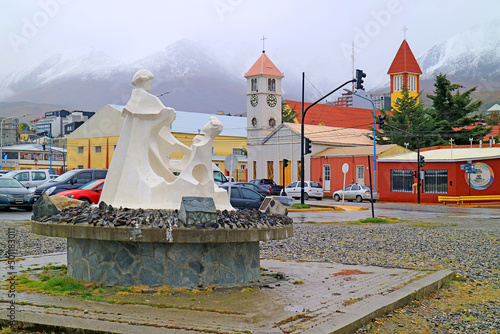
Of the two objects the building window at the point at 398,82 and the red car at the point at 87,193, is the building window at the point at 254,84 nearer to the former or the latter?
the building window at the point at 398,82

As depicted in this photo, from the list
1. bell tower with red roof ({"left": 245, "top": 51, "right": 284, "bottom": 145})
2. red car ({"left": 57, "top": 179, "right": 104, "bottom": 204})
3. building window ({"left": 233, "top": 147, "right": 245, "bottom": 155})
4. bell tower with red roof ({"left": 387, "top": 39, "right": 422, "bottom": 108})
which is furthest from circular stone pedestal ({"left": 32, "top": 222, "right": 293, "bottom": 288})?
bell tower with red roof ({"left": 387, "top": 39, "right": 422, "bottom": 108})

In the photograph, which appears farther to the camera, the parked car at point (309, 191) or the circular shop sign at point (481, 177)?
the parked car at point (309, 191)

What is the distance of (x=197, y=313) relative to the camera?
6414 mm

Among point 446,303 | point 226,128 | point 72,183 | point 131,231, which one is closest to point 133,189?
point 131,231

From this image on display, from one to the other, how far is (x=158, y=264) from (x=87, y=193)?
49.9 ft

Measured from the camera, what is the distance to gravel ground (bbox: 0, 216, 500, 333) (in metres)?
7.00

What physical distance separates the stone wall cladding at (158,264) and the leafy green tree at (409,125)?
4877cm

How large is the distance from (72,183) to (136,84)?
52.4 feet

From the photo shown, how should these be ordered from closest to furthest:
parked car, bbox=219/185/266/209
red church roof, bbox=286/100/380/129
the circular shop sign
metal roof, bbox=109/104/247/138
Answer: parked car, bbox=219/185/266/209 → the circular shop sign → metal roof, bbox=109/104/247/138 → red church roof, bbox=286/100/380/129

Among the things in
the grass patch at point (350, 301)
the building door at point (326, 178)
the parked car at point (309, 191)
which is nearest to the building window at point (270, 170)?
the building door at point (326, 178)

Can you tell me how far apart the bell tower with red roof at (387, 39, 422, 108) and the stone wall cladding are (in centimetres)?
6972

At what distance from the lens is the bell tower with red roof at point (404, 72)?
245ft

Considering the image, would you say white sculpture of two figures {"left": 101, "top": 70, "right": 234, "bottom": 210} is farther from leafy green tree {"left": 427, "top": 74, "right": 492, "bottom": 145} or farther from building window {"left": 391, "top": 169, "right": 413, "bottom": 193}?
leafy green tree {"left": 427, "top": 74, "right": 492, "bottom": 145}

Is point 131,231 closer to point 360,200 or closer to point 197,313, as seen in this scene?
point 197,313
